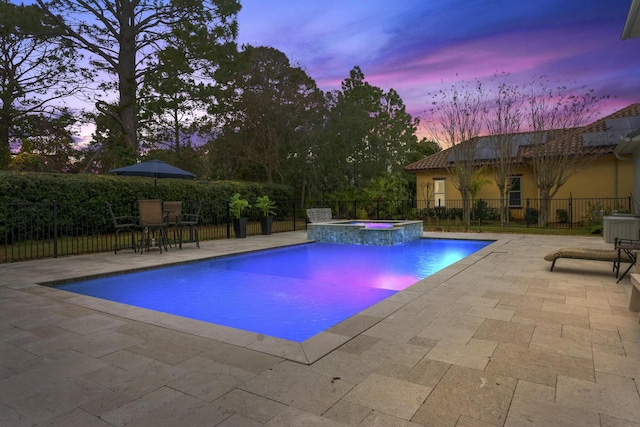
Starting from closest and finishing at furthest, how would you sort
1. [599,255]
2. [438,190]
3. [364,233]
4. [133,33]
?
[599,255] < [364,233] < [133,33] < [438,190]

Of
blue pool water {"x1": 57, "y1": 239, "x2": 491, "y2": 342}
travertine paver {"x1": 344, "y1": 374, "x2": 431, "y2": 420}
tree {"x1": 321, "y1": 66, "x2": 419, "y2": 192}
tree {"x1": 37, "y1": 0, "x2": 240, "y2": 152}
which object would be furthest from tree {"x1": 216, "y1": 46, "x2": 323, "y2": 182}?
travertine paver {"x1": 344, "y1": 374, "x2": 431, "y2": 420}

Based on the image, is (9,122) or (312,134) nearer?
(9,122)

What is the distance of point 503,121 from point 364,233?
864 cm

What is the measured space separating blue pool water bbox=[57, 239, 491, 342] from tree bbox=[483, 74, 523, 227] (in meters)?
7.69

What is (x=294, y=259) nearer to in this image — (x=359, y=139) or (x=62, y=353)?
(x=62, y=353)

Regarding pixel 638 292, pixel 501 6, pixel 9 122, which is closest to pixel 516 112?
pixel 501 6

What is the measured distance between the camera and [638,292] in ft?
11.9

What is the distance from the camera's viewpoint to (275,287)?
19.5 feet

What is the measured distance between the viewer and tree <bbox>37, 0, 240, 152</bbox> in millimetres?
13906

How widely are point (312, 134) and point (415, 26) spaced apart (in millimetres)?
8010

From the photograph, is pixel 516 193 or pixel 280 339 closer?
pixel 280 339

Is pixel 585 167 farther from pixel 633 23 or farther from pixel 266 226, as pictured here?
pixel 266 226

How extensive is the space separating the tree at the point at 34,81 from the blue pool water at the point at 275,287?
10.9 m

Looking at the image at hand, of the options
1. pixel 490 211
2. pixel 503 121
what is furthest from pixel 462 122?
pixel 490 211
